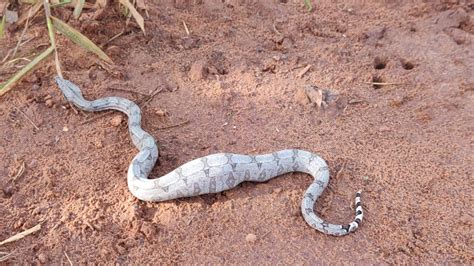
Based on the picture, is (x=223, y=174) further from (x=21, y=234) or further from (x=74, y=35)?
(x=74, y=35)

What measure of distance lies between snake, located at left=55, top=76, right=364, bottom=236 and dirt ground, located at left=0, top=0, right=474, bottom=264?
13 centimetres

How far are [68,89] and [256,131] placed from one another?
9.57 feet

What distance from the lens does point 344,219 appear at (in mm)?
5781

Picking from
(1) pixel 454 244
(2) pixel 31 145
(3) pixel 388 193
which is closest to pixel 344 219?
(3) pixel 388 193

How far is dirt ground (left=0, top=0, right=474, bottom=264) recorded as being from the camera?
17.9 ft

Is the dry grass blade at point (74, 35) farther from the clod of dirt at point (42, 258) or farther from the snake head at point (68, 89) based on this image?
the clod of dirt at point (42, 258)

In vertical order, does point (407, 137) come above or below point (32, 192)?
above

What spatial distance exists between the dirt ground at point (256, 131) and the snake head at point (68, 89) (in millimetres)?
172

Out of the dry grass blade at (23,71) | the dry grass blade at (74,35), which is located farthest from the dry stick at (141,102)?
the dry grass blade at (23,71)

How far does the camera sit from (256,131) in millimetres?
6926

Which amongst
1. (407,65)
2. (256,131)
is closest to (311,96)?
(256,131)

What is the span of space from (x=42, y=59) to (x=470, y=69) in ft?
22.5

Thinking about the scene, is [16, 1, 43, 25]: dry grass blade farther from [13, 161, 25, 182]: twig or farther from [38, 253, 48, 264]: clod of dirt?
[38, 253, 48, 264]: clod of dirt

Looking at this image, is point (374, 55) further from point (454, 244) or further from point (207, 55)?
point (454, 244)
